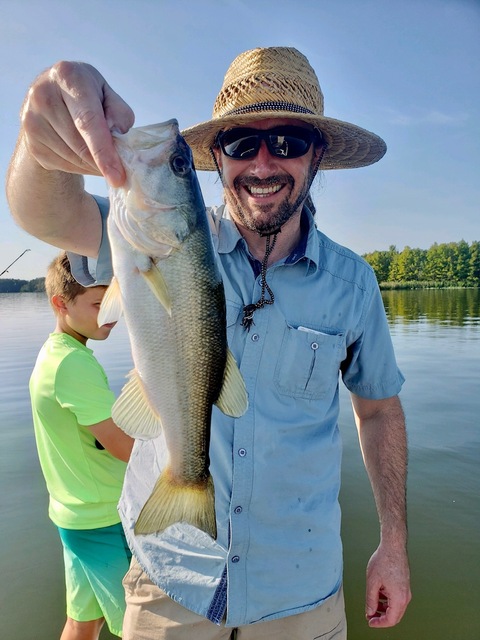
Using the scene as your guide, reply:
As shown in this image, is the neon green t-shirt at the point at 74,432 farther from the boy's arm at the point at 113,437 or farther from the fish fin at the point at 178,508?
the fish fin at the point at 178,508

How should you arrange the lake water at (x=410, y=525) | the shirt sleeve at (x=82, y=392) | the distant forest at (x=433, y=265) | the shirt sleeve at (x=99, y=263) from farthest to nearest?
the distant forest at (x=433, y=265), the lake water at (x=410, y=525), the shirt sleeve at (x=82, y=392), the shirt sleeve at (x=99, y=263)

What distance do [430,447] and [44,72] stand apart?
7.45 meters

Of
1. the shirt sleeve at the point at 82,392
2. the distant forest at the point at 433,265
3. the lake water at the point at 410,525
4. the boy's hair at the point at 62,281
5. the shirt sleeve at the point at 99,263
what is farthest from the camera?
the distant forest at the point at 433,265

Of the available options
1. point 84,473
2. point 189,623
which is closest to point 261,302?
point 189,623

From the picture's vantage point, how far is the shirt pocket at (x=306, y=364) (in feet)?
7.84

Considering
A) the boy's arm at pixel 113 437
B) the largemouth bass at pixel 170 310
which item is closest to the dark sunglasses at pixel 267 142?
the largemouth bass at pixel 170 310

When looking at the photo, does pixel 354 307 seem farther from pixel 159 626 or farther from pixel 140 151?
pixel 159 626

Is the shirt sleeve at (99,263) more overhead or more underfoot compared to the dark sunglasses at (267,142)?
more underfoot

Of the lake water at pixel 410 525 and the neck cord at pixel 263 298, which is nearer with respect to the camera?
the neck cord at pixel 263 298

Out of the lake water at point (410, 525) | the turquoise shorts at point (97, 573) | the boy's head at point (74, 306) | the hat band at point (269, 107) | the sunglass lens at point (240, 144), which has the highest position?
the hat band at point (269, 107)

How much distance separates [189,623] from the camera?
7.31 ft

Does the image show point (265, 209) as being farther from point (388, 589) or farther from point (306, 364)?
point (388, 589)

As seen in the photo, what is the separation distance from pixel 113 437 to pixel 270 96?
2.22m

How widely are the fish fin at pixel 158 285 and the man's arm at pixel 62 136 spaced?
307 mm
